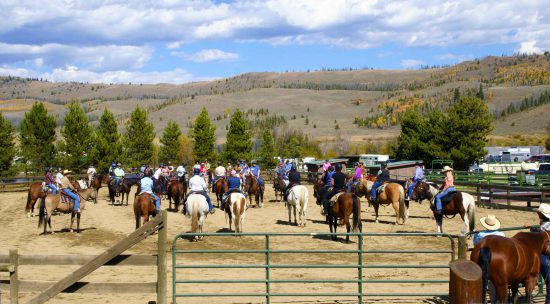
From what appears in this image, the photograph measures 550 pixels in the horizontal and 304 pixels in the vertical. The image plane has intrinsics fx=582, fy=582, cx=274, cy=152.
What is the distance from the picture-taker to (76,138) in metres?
49.9

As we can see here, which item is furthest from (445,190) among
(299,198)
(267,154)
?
(267,154)

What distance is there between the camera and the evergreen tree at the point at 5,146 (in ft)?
150

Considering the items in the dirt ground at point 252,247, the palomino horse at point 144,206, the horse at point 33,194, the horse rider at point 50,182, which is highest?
the horse rider at point 50,182

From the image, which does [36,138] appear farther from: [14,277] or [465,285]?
[465,285]

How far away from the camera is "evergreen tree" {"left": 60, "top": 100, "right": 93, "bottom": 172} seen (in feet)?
162

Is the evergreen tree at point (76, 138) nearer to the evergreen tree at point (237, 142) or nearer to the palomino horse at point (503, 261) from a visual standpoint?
the evergreen tree at point (237, 142)

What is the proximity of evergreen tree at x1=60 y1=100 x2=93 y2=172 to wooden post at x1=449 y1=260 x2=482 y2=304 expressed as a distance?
154ft

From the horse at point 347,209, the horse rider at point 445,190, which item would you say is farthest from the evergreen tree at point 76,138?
the horse rider at point 445,190

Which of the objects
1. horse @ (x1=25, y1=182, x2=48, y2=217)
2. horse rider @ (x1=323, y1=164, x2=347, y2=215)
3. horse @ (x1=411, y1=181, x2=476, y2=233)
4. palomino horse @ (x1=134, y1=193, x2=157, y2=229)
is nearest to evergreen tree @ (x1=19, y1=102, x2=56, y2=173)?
horse @ (x1=25, y1=182, x2=48, y2=217)

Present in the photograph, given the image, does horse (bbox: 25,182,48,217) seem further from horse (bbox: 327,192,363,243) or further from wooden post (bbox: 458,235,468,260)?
wooden post (bbox: 458,235,468,260)

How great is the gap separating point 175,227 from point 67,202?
3889 millimetres

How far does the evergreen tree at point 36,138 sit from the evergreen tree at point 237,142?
15.9m

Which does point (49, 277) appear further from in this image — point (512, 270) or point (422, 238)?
point (422, 238)

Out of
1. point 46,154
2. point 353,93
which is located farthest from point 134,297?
point 353,93
